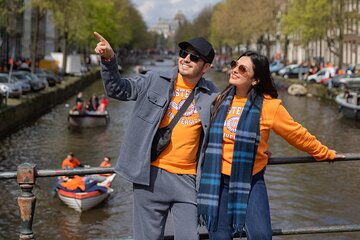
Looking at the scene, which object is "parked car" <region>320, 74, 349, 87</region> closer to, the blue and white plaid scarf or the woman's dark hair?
the woman's dark hair

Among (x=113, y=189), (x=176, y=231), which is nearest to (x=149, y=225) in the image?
(x=176, y=231)

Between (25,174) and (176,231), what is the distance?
1.08 m

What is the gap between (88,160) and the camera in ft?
80.2

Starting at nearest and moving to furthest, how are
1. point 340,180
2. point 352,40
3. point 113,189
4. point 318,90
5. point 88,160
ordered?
1. point 113,189
2. point 340,180
3. point 88,160
4. point 318,90
5. point 352,40

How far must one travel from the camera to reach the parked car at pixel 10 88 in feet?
111

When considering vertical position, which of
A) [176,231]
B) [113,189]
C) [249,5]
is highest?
[249,5]

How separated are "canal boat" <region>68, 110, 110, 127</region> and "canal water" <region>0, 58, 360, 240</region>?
49cm

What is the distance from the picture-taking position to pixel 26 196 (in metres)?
4.75

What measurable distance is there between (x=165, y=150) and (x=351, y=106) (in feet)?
106

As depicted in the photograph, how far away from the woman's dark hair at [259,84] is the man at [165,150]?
81mm

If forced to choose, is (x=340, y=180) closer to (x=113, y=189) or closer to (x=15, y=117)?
(x=113, y=189)

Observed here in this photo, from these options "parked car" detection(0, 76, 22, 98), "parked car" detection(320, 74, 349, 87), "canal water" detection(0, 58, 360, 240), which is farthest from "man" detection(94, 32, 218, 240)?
"parked car" detection(320, 74, 349, 87)

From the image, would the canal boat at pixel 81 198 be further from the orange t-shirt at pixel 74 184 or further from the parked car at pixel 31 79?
the parked car at pixel 31 79

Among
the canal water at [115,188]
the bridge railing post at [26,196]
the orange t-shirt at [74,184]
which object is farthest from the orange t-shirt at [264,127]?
the orange t-shirt at [74,184]
